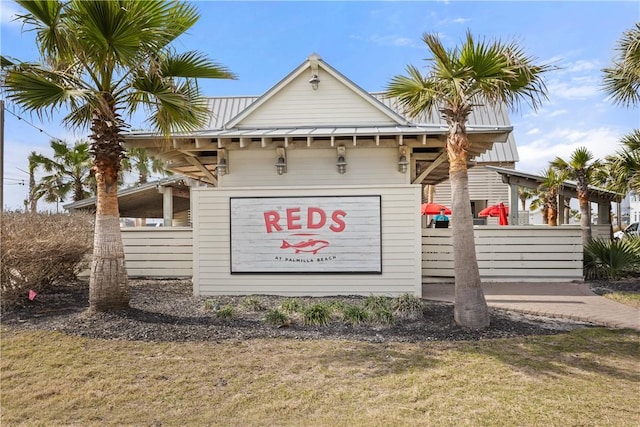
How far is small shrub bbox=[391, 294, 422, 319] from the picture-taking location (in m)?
6.12

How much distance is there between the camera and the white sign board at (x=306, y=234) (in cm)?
806

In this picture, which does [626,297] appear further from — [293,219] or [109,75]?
[109,75]

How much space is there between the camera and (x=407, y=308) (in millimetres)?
6227

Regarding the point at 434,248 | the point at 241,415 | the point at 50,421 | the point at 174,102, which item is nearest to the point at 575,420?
the point at 241,415

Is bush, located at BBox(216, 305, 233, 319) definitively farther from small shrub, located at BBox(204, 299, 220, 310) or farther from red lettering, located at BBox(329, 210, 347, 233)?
red lettering, located at BBox(329, 210, 347, 233)

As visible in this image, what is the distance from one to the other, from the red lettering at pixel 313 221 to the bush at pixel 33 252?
456 centimetres

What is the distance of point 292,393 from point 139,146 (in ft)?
21.2

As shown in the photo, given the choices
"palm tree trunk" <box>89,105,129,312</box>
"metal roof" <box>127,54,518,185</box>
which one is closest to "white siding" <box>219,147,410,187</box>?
"metal roof" <box>127,54,518,185</box>

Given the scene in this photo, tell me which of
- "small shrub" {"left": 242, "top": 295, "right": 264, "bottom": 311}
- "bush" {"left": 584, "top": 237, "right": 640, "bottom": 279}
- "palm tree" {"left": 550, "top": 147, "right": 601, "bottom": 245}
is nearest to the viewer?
"small shrub" {"left": 242, "top": 295, "right": 264, "bottom": 311}

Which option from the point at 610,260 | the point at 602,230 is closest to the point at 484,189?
the point at 602,230

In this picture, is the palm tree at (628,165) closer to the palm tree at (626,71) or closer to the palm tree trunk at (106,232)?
the palm tree at (626,71)

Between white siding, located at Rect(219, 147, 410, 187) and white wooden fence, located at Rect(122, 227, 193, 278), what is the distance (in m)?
2.99

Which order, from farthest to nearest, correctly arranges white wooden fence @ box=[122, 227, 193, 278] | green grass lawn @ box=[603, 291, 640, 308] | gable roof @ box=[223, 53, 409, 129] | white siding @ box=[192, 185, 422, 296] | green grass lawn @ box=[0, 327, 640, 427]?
white wooden fence @ box=[122, 227, 193, 278], gable roof @ box=[223, 53, 409, 129], white siding @ box=[192, 185, 422, 296], green grass lawn @ box=[603, 291, 640, 308], green grass lawn @ box=[0, 327, 640, 427]

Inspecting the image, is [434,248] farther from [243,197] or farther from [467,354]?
[467,354]
